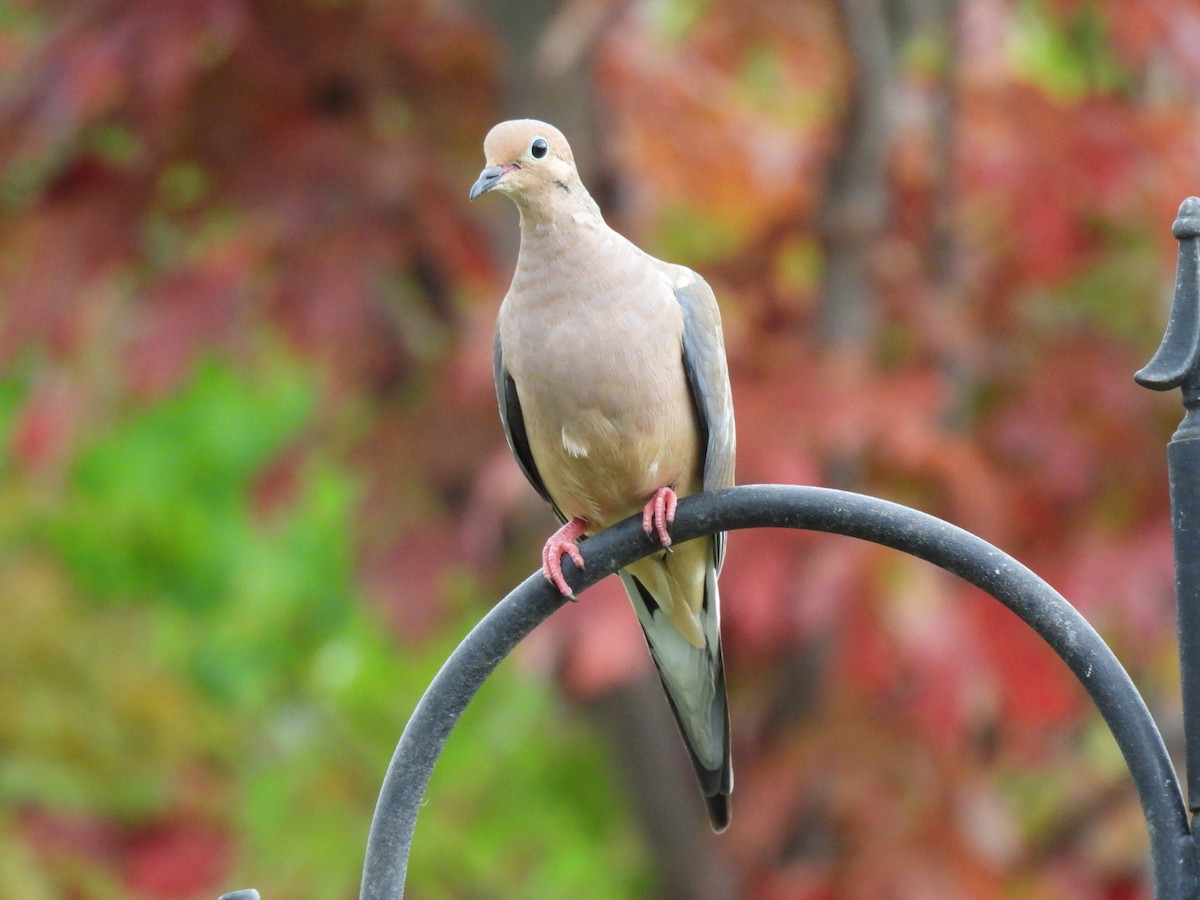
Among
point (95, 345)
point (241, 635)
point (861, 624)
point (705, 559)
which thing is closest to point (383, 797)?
point (705, 559)

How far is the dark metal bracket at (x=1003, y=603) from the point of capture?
1658mm

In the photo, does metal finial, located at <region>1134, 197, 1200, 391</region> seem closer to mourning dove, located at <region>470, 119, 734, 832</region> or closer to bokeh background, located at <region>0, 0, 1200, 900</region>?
mourning dove, located at <region>470, 119, 734, 832</region>

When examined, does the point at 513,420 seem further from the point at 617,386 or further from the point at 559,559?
the point at 559,559

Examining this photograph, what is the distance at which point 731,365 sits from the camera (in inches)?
155

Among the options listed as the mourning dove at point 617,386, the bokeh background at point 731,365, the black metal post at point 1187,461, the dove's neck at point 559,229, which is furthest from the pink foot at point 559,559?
the bokeh background at point 731,365

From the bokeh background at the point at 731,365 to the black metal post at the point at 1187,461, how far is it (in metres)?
1.96

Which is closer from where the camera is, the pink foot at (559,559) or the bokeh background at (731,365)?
the pink foot at (559,559)

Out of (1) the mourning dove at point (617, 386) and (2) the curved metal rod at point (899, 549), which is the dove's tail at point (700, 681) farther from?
(2) the curved metal rod at point (899, 549)

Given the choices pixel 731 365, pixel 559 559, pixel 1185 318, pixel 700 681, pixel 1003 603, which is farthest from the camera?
pixel 731 365

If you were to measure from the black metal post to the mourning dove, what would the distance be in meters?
0.87

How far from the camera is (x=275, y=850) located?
438 centimetres

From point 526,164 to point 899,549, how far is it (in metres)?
1.04

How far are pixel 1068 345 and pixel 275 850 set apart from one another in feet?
8.76

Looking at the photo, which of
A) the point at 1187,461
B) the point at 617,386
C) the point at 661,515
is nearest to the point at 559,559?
the point at 661,515
